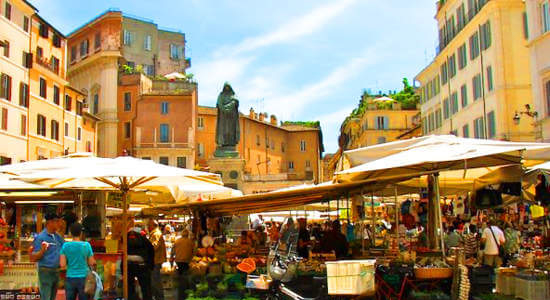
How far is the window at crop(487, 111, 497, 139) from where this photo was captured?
34959 millimetres

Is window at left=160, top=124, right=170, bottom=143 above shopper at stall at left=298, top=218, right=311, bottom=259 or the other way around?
above

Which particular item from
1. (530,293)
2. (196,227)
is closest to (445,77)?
(196,227)

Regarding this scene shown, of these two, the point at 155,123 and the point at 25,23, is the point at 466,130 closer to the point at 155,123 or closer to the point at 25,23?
the point at 25,23

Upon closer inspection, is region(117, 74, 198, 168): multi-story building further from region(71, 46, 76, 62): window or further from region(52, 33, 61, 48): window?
region(52, 33, 61, 48): window

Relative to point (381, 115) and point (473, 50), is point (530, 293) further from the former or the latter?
point (381, 115)

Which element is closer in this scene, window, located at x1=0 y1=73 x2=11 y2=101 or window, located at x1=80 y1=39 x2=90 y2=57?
window, located at x1=0 y1=73 x2=11 y2=101

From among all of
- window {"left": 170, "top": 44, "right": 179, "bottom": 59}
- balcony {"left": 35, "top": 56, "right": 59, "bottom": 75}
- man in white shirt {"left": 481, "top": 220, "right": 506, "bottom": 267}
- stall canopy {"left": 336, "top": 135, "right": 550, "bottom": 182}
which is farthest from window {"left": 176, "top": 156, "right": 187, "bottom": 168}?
stall canopy {"left": 336, "top": 135, "right": 550, "bottom": 182}

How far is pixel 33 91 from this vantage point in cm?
4259

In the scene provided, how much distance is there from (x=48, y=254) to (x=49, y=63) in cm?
3891

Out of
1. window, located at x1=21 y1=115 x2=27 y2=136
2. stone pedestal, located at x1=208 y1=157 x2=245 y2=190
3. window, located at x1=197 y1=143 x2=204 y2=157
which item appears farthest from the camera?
window, located at x1=197 y1=143 x2=204 y2=157

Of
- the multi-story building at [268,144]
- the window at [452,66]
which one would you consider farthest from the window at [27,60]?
the window at [452,66]

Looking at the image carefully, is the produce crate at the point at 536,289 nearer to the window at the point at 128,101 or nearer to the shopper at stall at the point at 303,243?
the shopper at stall at the point at 303,243

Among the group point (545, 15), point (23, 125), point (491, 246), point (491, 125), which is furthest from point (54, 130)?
point (491, 246)

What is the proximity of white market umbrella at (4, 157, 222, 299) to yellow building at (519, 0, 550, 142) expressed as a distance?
19054 mm
